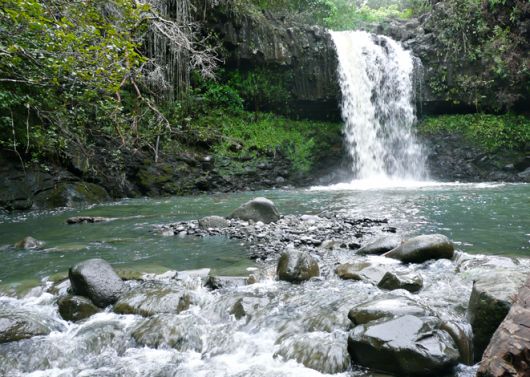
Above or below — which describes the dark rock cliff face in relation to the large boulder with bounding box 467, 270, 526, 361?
above

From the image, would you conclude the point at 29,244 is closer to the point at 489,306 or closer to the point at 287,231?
the point at 287,231

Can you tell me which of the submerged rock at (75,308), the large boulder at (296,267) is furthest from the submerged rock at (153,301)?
the large boulder at (296,267)

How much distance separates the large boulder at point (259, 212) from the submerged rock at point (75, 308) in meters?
4.11

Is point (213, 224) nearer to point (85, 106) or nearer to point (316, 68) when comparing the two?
point (85, 106)

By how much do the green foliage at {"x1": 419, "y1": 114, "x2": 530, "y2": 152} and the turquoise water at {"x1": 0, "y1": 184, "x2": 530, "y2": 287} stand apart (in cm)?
523

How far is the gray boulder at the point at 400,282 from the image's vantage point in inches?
170

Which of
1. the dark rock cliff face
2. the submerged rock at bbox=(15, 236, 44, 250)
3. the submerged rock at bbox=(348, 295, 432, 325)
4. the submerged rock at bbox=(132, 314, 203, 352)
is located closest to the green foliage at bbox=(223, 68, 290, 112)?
the dark rock cliff face

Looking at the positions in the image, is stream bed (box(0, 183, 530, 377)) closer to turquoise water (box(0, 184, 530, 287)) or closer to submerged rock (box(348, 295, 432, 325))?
turquoise water (box(0, 184, 530, 287))

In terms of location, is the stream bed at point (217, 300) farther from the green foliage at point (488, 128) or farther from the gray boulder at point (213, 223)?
the green foliage at point (488, 128)

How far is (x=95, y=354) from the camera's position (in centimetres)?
366

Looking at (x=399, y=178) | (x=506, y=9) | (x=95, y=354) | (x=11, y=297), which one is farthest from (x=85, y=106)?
(x=506, y=9)

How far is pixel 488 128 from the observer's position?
17.4m

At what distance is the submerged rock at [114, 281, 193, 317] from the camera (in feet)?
13.9

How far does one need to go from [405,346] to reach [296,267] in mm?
1988
